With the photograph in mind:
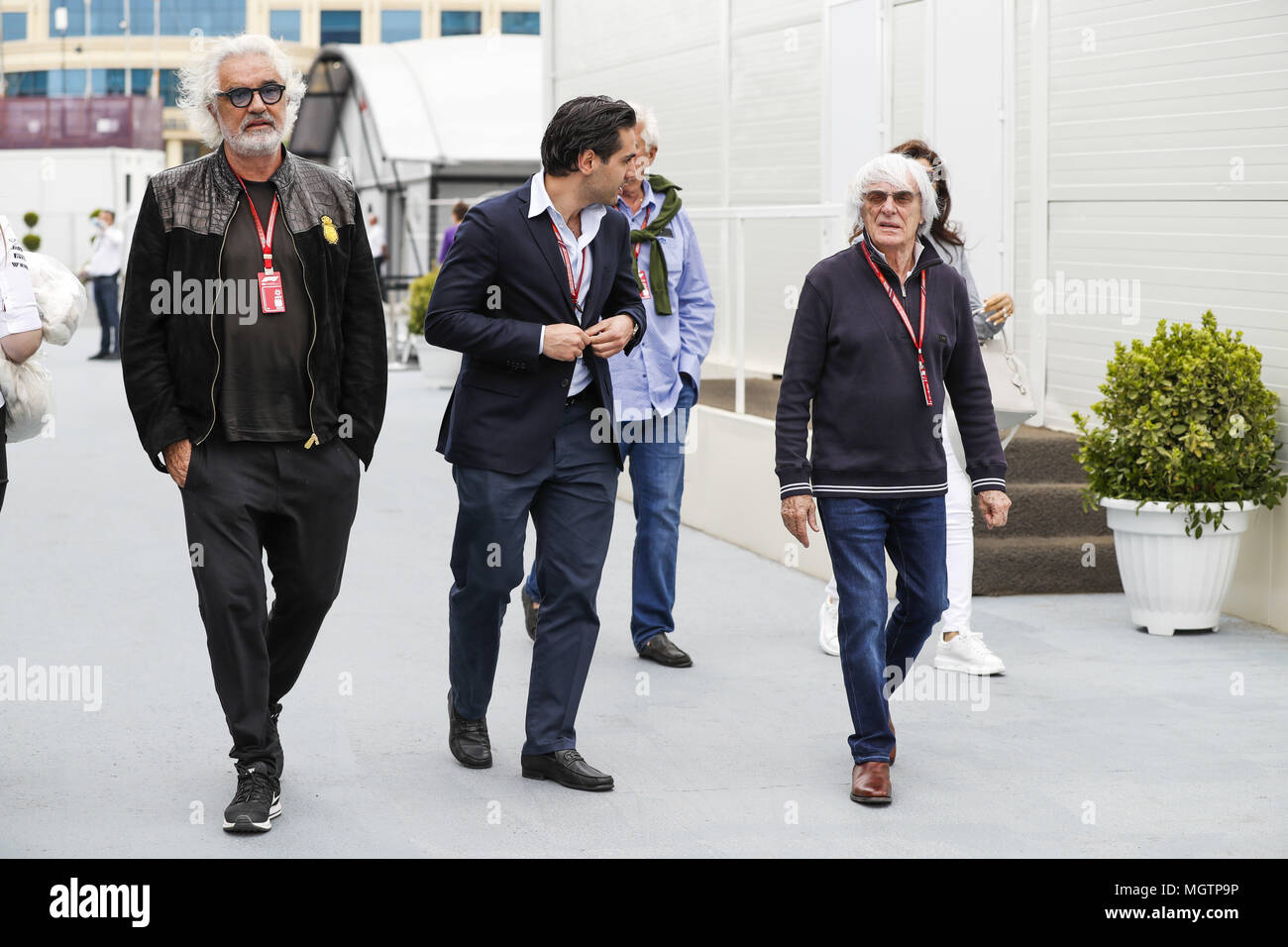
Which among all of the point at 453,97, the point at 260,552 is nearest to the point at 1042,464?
the point at 260,552

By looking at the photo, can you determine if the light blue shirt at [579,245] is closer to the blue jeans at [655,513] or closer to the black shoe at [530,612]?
the blue jeans at [655,513]

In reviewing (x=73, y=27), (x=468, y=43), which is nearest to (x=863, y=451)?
(x=468, y=43)

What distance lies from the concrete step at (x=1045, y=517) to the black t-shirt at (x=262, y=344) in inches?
175

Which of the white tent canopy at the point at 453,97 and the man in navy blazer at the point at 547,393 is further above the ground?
the white tent canopy at the point at 453,97

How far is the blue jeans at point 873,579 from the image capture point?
5.26 m

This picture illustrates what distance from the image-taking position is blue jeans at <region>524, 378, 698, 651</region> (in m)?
7.16

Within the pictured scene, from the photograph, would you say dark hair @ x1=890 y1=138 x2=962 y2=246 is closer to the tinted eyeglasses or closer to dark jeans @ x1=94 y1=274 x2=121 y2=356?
the tinted eyeglasses

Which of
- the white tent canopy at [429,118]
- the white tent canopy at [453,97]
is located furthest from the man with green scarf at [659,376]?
the white tent canopy at [453,97]

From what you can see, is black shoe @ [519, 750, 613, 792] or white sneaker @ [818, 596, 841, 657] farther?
white sneaker @ [818, 596, 841, 657]

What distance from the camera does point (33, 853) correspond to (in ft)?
15.3

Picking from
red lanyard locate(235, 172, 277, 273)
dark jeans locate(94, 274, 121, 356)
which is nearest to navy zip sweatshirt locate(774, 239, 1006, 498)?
red lanyard locate(235, 172, 277, 273)

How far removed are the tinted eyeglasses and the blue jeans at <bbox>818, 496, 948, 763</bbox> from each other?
86 cm

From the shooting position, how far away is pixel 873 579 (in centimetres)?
527

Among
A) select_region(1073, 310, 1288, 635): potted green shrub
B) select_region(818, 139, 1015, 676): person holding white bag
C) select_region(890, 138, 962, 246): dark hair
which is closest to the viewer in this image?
select_region(890, 138, 962, 246): dark hair
